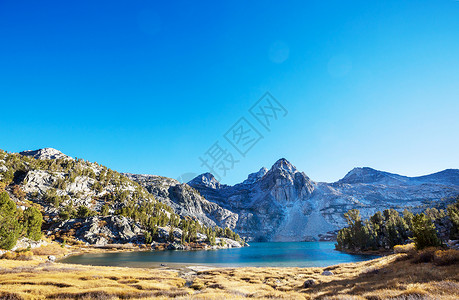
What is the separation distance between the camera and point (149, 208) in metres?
180

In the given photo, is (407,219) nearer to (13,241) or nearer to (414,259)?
(414,259)

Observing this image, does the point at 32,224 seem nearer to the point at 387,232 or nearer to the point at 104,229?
the point at 104,229

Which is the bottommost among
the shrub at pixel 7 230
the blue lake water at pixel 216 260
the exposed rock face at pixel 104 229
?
the blue lake water at pixel 216 260

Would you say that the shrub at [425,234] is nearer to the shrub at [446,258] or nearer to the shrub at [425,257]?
the shrub at [425,257]

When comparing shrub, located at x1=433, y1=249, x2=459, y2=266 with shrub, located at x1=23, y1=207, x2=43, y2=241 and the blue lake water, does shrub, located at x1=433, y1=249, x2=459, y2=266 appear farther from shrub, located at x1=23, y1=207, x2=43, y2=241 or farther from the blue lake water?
shrub, located at x1=23, y1=207, x2=43, y2=241

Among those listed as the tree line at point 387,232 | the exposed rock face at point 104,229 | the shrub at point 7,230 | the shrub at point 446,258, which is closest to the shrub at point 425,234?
the shrub at point 446,258

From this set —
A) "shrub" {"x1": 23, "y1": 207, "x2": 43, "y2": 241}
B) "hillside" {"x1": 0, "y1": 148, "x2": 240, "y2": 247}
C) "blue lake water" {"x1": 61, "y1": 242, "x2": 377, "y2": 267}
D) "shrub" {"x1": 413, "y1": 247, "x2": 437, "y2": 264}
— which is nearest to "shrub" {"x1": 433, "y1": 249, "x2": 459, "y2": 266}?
"shrub" {"x1": 413, "y1": 247, "x2": 437, "y2": 264}

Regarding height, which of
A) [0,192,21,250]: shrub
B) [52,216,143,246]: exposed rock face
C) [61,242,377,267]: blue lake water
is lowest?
[61,242,377,267]: blue lake water

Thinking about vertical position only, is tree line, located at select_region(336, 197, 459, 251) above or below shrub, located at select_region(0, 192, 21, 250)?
below

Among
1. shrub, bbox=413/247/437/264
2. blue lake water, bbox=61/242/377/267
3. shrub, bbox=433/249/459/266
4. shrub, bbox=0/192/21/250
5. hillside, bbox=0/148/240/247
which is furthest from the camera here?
hillside, bbox=0/148/240/247

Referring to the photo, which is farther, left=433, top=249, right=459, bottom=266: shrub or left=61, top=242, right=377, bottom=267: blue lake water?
left=61, top=242, right=377, bottom=267: blue lake water

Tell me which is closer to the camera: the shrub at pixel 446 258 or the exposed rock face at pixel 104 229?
the shrub at pixel 446 258

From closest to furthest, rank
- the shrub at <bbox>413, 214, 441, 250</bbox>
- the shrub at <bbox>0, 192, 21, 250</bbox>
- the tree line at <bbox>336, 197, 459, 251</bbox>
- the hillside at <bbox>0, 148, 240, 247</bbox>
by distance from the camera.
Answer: the shrub at <bbox>413, 214, 441, 250</bbox>, the shrub at <bbox>0, 192, 21, 250</bbox>, the tree line at <bbox>336, 197, 459, 251</bbox>, the hillside at <bbox>0, 148, 240, 247</bbox>

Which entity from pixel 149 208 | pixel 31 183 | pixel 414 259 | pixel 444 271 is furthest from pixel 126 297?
pixel 31 183
